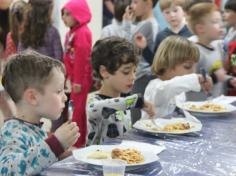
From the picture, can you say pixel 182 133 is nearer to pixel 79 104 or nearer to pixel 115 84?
pixel 115 84

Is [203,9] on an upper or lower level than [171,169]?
upper

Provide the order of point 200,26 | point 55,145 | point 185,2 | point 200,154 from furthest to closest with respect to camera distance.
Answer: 1. point 185,2
2. point 200,26
3. point 200,154
4. point 55,145

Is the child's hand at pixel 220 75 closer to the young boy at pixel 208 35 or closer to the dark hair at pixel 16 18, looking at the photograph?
the young boy at pixel 208 35

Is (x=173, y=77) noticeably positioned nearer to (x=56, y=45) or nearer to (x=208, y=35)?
(x=208, y=35)

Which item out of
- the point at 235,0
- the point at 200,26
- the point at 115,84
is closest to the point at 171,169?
the point at 115,84

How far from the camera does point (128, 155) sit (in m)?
1.40

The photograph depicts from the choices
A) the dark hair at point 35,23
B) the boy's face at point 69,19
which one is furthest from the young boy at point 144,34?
the dark hair at point 35,23

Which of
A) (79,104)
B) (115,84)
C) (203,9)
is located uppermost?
(203,9)

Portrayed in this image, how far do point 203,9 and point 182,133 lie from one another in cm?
152

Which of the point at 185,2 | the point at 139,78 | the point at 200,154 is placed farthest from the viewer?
the point at 185,2

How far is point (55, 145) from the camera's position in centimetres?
130

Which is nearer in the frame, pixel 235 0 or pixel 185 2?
pixel 235 0

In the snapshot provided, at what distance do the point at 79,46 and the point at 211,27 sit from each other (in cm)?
106

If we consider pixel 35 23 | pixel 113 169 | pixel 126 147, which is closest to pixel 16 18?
pixel 35 23
